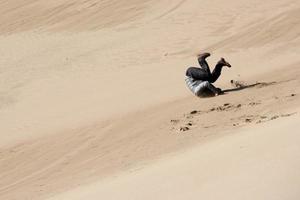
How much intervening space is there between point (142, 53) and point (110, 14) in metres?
3.40

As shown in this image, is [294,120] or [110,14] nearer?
[294,120]

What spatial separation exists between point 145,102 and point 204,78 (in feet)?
3.89

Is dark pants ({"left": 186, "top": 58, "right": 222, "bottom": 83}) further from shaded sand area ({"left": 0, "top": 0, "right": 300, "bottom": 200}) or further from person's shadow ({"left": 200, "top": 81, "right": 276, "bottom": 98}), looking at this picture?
shaded sand area ({"left": 0, "top": 0, "right": 300, "bottom": 200})

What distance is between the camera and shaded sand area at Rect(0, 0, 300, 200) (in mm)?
6168

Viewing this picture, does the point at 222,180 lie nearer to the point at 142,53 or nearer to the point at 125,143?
the point at 125,143

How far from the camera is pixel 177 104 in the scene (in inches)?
440

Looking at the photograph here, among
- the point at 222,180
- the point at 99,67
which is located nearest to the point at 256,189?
the point at 222,180

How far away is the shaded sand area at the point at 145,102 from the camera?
6.17 meters

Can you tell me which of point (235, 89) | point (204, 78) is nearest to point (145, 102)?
point (204, 78)

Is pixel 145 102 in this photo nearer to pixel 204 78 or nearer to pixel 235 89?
pixel 204 78

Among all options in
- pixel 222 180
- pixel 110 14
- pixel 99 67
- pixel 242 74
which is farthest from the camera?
pixel 110 14

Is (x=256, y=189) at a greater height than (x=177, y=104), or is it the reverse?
(x=177, y=104)

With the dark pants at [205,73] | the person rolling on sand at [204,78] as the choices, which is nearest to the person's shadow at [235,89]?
the person rolling on sand at [204,78]

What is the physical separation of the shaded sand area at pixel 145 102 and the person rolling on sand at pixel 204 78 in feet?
0.60
